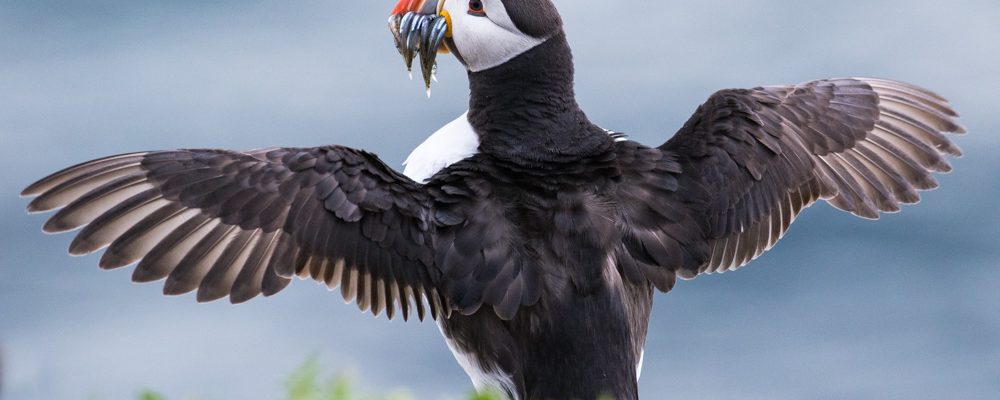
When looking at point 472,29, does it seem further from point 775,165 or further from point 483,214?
point 775,165

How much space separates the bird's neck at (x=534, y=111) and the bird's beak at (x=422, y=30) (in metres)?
0.25

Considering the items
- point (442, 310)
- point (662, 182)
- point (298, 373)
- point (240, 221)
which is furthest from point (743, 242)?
point (298, 373)

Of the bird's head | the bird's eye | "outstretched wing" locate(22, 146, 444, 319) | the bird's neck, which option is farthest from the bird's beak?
"outstretched wing" locate(22, 146, 444, 319)

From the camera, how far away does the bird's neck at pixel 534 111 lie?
5.59m

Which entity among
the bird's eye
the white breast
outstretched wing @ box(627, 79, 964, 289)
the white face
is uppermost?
the bird's eye

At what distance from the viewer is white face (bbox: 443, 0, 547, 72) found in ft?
19.0

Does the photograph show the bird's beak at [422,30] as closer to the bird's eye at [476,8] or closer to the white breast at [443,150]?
the bird's eye at [476,8]

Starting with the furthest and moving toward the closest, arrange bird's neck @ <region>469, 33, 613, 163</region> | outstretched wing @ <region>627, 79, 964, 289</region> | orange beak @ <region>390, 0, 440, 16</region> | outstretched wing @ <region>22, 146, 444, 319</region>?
orange beak @ <region>390, 0, 440, 16</region>
outstretched wing @ <region>627, 79, 964, 289</region>
bird's neck @ <region>469, 33, 613, 163</region>
outstretched wing @ <region>22, 146, 444, 319</region>

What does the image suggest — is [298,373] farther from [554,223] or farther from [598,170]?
[598,170]

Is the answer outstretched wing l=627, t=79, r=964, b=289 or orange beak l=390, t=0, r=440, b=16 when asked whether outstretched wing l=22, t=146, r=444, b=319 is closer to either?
orange beak l=390, t=0, r=440, b=16

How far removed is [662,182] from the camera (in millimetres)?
5699

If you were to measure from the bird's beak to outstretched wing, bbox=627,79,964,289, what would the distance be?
116cm

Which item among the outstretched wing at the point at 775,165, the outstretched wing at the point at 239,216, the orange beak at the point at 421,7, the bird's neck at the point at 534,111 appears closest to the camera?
the outstretched wing at the point at 239,216

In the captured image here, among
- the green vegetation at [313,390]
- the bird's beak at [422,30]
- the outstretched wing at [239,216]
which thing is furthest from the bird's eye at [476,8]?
the green vegetation at [313,390]
